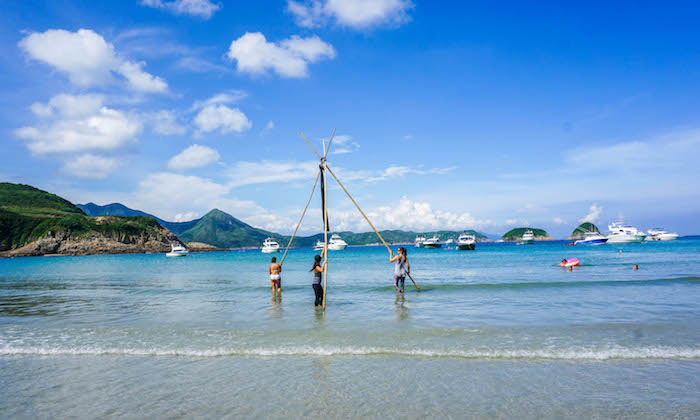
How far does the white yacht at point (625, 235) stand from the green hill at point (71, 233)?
572 feet

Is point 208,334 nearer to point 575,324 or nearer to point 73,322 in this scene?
point 73,322

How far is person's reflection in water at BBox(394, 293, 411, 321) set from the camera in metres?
14.1

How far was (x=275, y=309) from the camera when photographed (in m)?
16.6

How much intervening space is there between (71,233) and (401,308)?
169 meters

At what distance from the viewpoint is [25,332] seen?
1264cm

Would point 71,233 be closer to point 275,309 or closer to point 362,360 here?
point 275,309

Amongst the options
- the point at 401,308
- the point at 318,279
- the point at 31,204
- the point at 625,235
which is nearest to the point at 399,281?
the point at 401,308

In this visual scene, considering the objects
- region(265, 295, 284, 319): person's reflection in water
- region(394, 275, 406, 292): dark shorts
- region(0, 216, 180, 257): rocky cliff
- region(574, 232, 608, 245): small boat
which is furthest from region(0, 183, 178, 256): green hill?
region(574, 232, 608, 245): small boat

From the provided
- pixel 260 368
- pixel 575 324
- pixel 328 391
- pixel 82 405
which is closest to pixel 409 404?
pixel 328 391

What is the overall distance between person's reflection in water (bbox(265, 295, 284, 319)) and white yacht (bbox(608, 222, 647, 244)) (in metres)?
131

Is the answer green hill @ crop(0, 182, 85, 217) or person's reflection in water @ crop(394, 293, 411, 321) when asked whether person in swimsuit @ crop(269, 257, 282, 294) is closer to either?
person's reflection in water @ crop(394, 293, 411, 321)

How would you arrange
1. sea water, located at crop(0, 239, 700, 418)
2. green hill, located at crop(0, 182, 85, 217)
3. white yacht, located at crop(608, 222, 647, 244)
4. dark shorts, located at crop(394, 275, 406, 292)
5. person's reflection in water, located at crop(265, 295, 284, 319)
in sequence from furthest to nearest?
green hill, located at crop(0, 182, 85, 217), white yacht, located at crop(608, 222, 647, 244), dark shorts, located at crop(394, 275, 406, 292), person's reflection in water, located at crop(265, 295, 284, 319), sea water, located at crop(0, 239, 700, 418)

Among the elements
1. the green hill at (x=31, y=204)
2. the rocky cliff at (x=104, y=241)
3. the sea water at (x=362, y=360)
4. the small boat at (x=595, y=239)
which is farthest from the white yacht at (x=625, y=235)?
the green hill at (x=31, y=204)

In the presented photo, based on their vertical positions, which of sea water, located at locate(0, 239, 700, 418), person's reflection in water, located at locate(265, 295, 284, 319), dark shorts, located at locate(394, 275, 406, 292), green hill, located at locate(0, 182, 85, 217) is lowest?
person's reflection in water, located at locate(265, 295, 284, 319)
